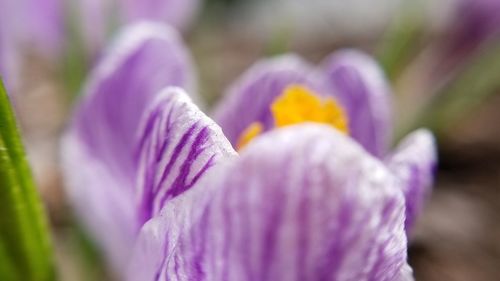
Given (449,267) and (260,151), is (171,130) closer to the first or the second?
(260,151)

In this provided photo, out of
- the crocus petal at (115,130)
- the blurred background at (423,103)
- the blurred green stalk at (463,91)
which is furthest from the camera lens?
the blurred green stalk at (463,91)

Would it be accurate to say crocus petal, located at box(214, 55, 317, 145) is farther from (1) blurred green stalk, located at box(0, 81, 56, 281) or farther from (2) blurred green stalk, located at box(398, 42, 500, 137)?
(2) blurred green stalk, located at box(398, 42, 500, 137)

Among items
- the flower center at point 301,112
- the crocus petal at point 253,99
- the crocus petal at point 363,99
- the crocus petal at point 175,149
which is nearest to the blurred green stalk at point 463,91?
the crocus petal at point 363,99

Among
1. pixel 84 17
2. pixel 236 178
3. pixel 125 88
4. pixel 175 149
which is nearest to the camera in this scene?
pixel 236 178

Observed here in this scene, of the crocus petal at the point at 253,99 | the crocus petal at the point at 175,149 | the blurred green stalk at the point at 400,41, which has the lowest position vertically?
the crocus petal at the point at 175,149

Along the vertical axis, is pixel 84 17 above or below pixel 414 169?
above

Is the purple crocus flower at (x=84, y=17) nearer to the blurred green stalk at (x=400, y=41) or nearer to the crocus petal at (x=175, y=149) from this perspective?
the blurred green stalk at (x=400, y=41)

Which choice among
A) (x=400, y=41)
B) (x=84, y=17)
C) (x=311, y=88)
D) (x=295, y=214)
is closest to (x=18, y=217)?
(x=295, y=214)

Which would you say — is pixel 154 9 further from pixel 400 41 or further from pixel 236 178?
pixel 236 178
